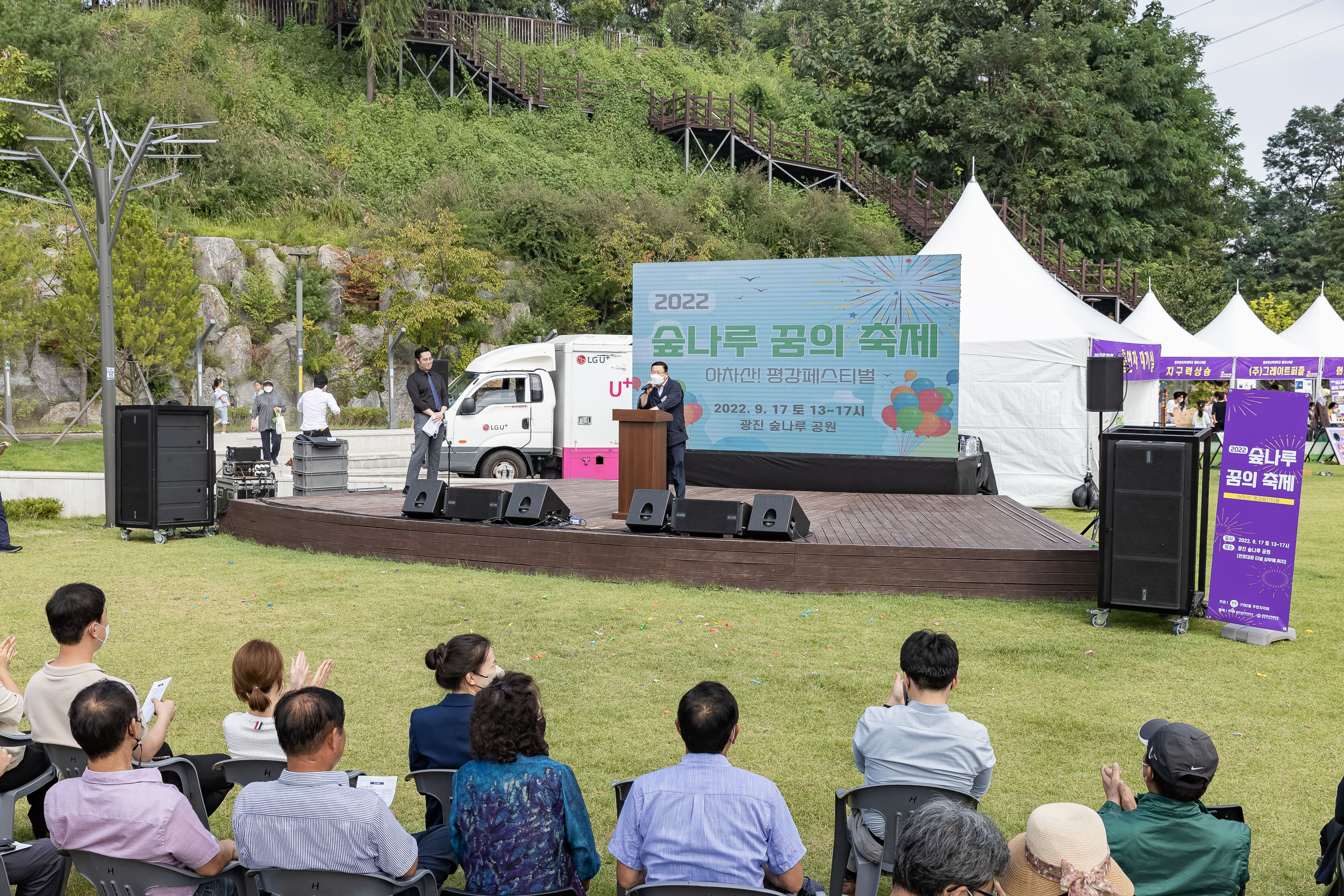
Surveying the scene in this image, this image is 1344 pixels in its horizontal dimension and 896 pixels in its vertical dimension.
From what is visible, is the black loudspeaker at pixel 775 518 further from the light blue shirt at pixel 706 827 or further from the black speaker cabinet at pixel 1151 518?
the light blue shirt at pixel 706 827

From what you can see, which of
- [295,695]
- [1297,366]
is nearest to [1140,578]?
[295,695]

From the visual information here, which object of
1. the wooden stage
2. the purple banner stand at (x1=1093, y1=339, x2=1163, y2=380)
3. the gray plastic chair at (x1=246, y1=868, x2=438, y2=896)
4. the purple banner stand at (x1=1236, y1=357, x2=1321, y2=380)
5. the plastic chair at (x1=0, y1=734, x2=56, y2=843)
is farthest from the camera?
the purple banner stand at (x1=1236, y1=357, x2=1321, y2=380)

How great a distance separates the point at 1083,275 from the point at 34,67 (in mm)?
33438

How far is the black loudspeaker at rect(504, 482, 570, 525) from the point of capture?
10.5 metres

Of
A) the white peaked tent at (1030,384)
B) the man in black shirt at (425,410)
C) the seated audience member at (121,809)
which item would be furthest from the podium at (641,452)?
the seated audience member at (121,809)

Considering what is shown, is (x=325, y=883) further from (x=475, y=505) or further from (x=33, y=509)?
(x=33, y=509)

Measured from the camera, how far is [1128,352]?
55.8 feet

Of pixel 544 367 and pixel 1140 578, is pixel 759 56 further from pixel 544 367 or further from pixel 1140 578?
pixel 1140 578

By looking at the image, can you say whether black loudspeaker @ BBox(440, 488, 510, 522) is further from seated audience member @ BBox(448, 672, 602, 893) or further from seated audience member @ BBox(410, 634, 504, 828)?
seated audience member @ BBox(448, 672, 602, 893)

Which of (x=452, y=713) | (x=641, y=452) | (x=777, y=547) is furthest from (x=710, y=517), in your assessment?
(x=452, y=713)

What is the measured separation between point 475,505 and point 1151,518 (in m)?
6.37

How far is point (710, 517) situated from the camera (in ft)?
32.6

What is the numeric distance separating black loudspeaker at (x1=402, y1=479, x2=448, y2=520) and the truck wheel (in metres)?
5.99

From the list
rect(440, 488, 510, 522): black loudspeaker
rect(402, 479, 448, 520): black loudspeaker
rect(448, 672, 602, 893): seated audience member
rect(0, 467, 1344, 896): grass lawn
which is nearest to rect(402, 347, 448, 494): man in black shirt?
rect(402, 479, 448, 520): black loudspeaker
